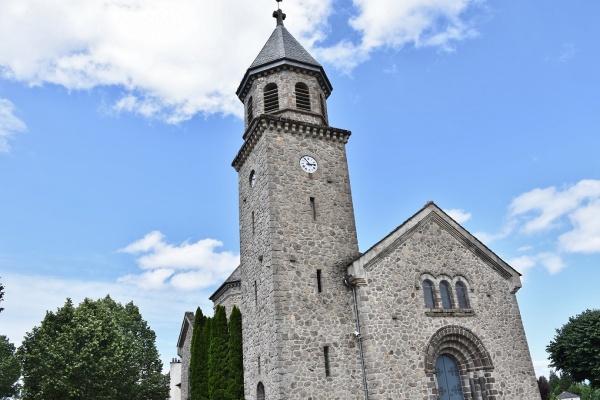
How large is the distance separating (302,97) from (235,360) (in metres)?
12.8

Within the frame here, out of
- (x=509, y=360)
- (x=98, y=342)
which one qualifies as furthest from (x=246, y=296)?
(x=98, y=342)

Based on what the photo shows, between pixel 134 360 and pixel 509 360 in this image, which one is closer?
pixel 509 360

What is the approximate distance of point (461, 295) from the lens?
2022cm

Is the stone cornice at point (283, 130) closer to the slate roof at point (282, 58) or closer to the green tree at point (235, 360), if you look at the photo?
the slate roof at point (282, 58)

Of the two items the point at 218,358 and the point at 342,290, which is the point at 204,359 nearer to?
the point at 218,358

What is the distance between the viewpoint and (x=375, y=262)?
19188 millimetres

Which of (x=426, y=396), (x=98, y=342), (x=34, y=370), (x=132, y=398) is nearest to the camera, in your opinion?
(x=426, y=396)

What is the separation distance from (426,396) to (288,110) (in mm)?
13524

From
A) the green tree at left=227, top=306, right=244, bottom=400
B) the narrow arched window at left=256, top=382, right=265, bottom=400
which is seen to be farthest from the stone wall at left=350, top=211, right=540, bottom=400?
the green tree at left=227, top=306, right=244, bottom=400

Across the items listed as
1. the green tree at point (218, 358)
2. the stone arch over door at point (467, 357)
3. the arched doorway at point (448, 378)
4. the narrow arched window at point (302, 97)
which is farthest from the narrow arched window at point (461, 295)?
the green tree at point (218, 358)

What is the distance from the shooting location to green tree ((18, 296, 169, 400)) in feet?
88.9

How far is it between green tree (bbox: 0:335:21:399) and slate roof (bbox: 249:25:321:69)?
90.9 ft

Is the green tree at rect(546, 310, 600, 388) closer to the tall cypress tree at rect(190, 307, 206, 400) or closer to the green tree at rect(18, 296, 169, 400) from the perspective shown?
the tall cypress tree at rect(190, 307, 206, 400)

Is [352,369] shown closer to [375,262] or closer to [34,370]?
[375,262]
